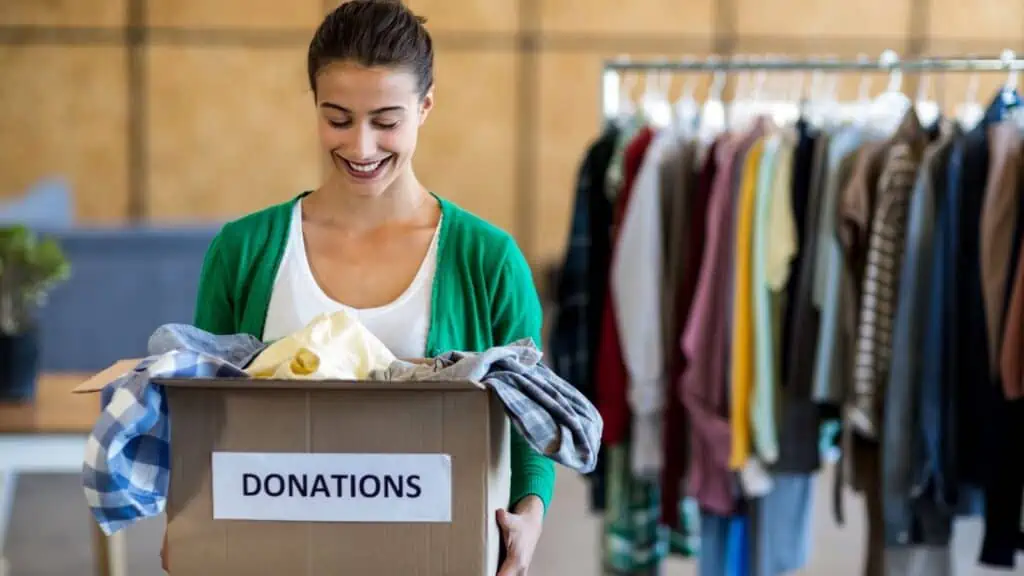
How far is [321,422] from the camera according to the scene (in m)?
1.26

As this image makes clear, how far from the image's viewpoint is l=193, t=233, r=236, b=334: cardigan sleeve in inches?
61.2

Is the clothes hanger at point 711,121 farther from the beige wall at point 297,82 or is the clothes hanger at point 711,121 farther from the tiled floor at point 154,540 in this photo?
the beige wall at point 297,82

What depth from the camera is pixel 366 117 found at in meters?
1.44

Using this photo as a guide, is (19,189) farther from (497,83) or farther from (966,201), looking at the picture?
(966,201)

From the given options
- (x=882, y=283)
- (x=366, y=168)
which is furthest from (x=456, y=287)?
(x=882, y=283)

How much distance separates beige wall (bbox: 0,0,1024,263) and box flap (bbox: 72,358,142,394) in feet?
17.2

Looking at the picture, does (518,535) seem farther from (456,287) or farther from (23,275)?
(23,275)

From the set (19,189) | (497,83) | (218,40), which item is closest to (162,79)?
(218,40)

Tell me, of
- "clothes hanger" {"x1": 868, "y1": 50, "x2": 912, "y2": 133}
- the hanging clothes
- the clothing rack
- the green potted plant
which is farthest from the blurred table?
"clothes hanger" {"x1": 868, "y1": 50, "x2": 912, "y2": 133}

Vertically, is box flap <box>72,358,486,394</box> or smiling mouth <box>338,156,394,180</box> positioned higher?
smiling mouth <box>338,156,394,180</box>

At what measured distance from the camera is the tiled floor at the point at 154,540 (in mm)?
3883

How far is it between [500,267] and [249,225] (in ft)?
0.98

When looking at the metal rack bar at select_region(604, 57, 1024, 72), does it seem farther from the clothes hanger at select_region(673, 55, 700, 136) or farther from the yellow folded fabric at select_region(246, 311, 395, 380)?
the yellow folded fabric at select_region(246, 311, 395, 380)

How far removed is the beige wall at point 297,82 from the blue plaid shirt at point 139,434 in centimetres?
525
